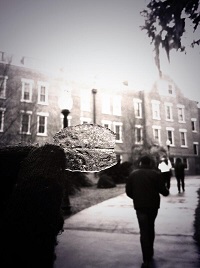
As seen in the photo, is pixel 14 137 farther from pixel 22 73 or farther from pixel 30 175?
pixel 30 175

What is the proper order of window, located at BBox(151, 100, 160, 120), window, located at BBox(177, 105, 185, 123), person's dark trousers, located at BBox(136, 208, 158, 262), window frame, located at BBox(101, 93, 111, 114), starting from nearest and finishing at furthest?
1. person's dark trousers, located at BBox(136, 208, 158, 262)
2. window frame, located at BBox(101, 93, 111, 114)
3. window, located at BBox(151, 100, 160, 120)
4. window, located at BBox(177, 105, 185, 123)

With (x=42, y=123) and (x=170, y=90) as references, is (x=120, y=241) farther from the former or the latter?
(x=170, y=90)

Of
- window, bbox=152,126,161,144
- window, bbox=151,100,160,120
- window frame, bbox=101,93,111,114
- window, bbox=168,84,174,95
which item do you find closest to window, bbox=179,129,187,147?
window, bbox=152,126,161,144

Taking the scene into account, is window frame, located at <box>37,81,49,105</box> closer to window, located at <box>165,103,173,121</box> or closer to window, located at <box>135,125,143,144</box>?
window, located at <box>135,125,143,144</box>

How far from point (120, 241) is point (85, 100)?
19043 millimetres

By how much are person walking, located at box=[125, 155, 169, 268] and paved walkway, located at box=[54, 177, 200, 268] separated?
33 cm

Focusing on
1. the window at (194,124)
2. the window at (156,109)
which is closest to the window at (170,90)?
the window at (156,109)

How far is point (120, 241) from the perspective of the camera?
13.8 feet

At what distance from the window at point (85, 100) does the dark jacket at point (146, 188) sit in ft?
62.1

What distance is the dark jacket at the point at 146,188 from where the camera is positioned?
349 cm

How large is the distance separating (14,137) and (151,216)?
14.3m

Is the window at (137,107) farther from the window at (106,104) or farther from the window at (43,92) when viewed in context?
the window at (43,92)

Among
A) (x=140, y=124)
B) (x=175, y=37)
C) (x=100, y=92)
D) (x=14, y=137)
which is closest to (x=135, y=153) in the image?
(x=140, y=124)

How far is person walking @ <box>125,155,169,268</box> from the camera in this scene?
3.41 metres
